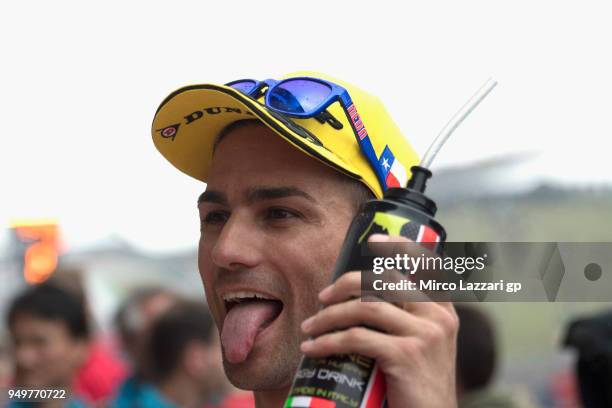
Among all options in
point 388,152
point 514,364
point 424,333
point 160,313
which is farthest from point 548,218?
point 424,333

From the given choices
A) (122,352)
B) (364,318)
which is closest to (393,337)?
(364,318)

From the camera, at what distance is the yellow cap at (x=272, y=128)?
2188mm

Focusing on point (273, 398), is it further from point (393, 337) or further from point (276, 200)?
point (393, 337)

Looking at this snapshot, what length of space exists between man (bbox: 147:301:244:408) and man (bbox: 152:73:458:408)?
10.7 feet

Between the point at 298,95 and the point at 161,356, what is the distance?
3.54 meters

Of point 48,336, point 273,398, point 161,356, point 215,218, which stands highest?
point 215,218

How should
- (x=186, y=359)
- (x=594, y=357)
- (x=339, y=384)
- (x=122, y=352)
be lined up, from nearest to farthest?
1. (x=339, y=384)
2. (x=594, y=357)
3. (x=186, y=359)
4. (x=122, y=352)

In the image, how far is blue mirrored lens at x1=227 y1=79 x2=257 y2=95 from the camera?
2.42 metres

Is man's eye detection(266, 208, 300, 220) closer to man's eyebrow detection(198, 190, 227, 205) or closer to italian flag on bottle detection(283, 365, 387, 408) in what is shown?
man's eyebrow detection(198, 190, 227, 205)

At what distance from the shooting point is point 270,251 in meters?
2.18

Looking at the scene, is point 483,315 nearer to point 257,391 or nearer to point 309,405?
point 257,391

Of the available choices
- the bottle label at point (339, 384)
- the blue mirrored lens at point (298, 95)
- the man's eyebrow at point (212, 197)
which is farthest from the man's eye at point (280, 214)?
the bottle label at point (339, 384)

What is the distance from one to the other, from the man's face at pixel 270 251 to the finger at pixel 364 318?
52 centimetres

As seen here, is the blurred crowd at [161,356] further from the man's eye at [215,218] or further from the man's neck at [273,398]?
the man's eye at [215,218]
